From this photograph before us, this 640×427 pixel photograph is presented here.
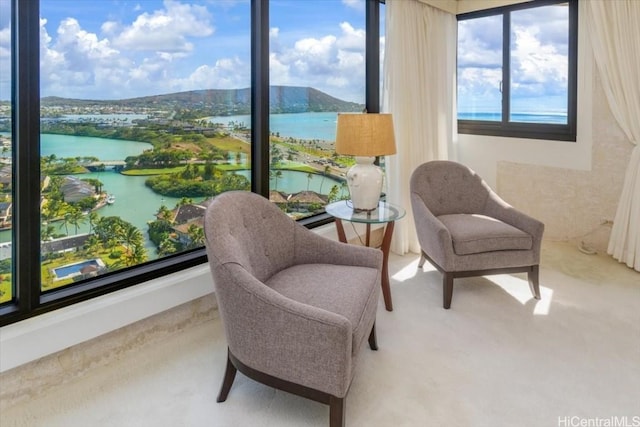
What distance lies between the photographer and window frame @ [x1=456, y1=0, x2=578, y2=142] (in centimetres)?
368

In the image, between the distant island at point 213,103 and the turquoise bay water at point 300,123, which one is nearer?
the distant island at point 213,103

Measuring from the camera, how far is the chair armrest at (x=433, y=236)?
2699 millimetres

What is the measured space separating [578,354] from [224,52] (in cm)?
257

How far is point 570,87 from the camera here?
147 inches

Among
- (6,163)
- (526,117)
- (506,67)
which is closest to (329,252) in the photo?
(6,163)

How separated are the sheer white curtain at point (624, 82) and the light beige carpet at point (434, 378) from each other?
0.82 meters

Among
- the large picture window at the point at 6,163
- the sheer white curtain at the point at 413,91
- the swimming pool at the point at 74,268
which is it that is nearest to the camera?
the large picture window at the point at 6,163

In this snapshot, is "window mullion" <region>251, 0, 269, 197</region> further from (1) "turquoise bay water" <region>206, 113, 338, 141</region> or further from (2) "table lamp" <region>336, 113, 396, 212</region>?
(2) "table lamp" <region>336, 113, 396, 212</region>

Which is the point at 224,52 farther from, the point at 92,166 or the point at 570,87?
the point at 570,87

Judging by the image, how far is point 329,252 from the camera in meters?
2.24

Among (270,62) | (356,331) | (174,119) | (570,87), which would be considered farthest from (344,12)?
(356,331)

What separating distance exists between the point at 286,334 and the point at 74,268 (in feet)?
3.74

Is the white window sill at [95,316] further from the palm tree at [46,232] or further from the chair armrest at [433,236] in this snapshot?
the chair armrest at [433,236]

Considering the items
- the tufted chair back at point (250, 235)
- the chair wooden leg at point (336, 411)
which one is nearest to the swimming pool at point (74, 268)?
the tufted chair back at point (250, 235)
